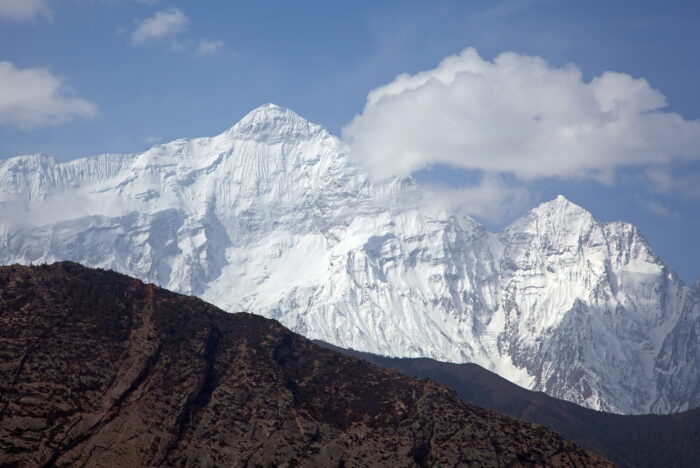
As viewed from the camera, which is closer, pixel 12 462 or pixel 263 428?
pixel 12 462

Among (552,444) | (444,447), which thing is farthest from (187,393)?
(552,444)

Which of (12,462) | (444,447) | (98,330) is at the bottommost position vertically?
(12,462)

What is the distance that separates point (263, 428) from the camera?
18412 cm

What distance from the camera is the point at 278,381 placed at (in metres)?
199

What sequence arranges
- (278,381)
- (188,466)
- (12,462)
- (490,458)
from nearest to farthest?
(12,462) < (188,466) < (490,458) < (278,381)

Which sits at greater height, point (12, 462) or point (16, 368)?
point (16, 368)

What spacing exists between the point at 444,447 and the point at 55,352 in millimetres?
69121

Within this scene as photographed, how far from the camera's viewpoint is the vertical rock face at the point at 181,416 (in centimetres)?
17112

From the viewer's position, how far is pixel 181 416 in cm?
18288

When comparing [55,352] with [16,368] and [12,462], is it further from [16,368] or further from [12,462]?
[12,462]

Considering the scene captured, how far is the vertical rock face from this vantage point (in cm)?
17112

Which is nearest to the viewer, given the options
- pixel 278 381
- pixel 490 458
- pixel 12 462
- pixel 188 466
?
pixel 12 462

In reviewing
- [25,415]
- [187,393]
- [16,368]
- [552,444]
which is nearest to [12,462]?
[25,415]

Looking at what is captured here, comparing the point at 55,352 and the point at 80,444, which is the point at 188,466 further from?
the point at 55,352
